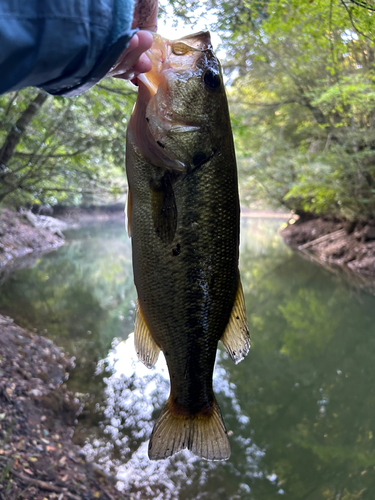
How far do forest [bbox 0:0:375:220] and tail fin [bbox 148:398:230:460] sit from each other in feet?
12.8

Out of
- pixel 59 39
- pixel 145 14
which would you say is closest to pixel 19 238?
pixel 145 14

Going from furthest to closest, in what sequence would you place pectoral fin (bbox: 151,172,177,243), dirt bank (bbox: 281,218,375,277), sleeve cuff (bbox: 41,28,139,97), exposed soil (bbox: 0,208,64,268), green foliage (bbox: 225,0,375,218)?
exposed soil (bbox: 0,208,64,268) < dirt bank (bbox: 281,218,375,277) < green foliage (bbox: 225,0,375,218) < pectoral fin (bbox: 151,172,177,243) < sleeve cuff (bbox: 41,28,139,97)

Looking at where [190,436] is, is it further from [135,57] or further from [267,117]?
[267,117]

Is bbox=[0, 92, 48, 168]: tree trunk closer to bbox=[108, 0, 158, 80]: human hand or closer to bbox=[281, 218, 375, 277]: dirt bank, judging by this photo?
bbox=[108, 0, 158, 80]: human hand

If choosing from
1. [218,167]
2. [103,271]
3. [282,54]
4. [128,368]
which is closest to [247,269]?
[103,271]

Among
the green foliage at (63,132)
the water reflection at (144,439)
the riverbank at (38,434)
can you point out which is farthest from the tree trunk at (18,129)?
the water reflection at (144,439)

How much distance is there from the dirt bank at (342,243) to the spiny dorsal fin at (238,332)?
13.0m

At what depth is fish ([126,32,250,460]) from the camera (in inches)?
56.2

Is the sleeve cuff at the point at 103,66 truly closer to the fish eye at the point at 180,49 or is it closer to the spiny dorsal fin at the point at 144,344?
the fish eye at the point at 180,49

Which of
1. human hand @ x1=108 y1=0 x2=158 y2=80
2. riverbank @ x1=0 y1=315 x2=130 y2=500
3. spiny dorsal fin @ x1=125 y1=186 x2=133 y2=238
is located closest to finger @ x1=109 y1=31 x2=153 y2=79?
human hand @ x1=108 y1=0 x2=158 y2=80

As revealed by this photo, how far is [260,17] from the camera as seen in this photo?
19.4ft

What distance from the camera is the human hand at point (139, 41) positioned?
1.12m

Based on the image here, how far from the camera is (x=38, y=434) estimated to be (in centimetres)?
402

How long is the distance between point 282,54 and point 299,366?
10.4 metres
